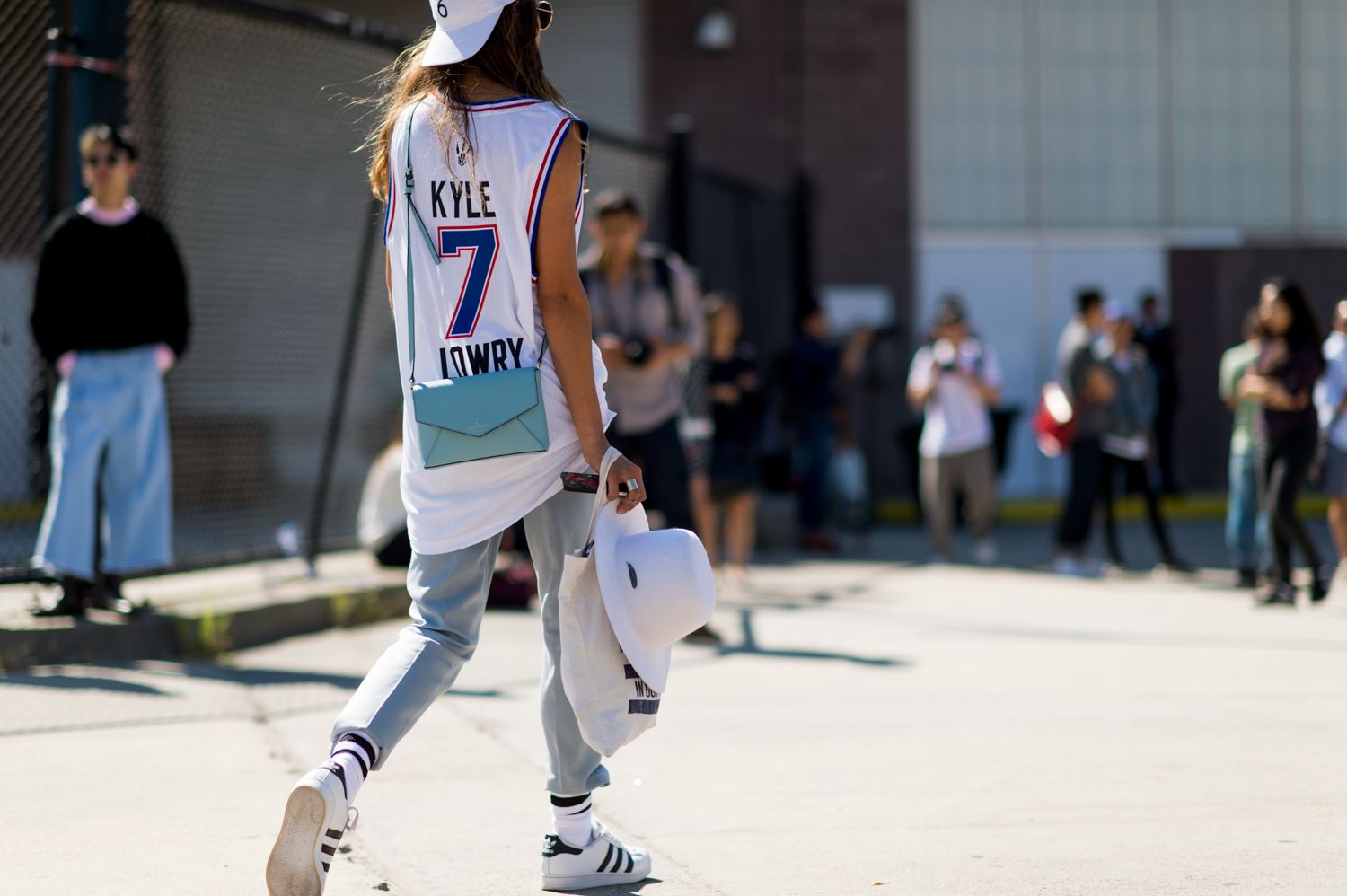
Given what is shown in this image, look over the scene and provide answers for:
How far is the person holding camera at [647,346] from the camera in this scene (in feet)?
26.4

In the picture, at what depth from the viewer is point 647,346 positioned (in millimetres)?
8086

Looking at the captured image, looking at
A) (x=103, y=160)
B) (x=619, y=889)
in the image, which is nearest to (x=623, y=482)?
(x=619, y=889)

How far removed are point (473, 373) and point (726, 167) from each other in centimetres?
1472

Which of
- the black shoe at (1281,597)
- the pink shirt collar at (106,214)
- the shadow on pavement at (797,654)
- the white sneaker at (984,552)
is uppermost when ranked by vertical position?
the pink shirt collar at (106,214)

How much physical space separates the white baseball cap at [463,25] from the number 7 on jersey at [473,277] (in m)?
0.38

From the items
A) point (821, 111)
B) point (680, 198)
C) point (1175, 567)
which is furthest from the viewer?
point (821, 111)

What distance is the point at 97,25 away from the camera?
23.6 feet

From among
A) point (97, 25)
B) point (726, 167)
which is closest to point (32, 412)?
point (97, 25)

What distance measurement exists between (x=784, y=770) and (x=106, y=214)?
3.79 m

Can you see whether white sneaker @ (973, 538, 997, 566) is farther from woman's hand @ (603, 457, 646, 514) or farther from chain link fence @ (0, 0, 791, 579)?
woman's hand @ (603, 457, 646, 514)

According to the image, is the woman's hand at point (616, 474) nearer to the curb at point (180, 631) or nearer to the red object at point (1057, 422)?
the curb at point (180, 631)

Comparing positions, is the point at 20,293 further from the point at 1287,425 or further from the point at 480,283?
the point at 1287,425

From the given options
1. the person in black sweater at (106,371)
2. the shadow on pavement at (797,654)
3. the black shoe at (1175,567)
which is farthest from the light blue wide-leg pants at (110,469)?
the black shoe at (1175,567)

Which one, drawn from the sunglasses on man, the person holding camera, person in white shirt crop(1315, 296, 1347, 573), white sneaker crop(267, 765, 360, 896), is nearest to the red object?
person in white shirt crop(1315, 296, 1347, 573)
